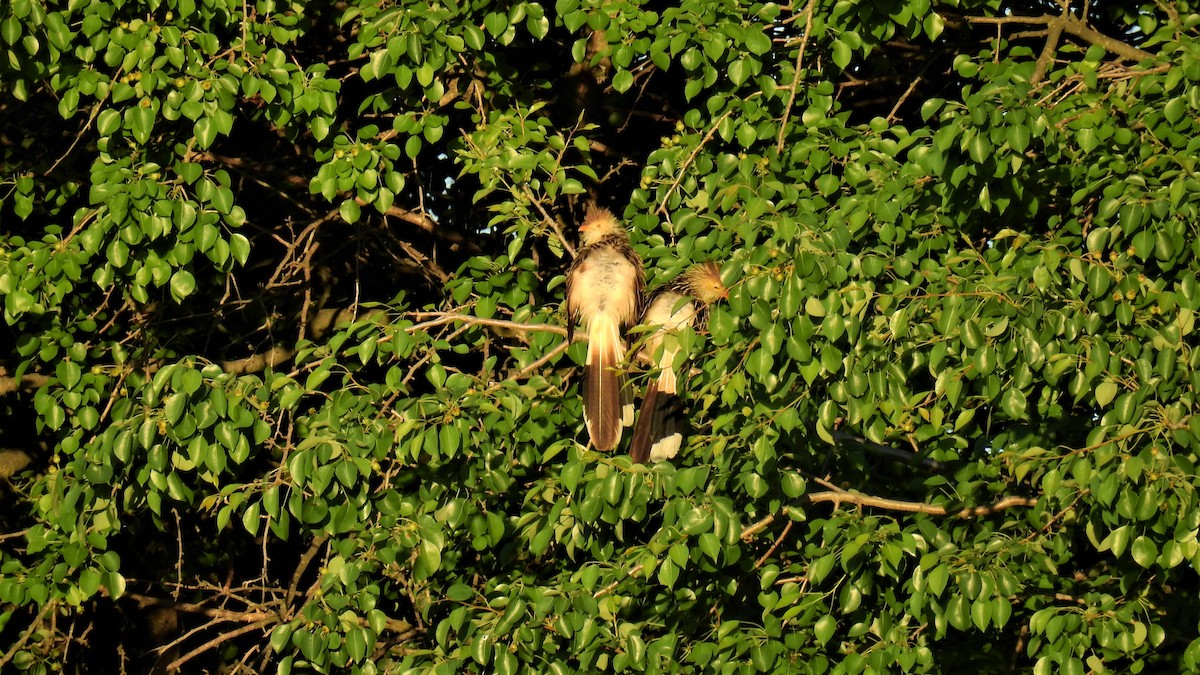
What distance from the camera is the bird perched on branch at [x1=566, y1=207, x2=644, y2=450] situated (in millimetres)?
5102

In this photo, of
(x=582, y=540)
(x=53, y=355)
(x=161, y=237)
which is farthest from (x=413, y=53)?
(x=53, y=355)

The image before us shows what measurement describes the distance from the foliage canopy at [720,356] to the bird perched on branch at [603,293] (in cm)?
15

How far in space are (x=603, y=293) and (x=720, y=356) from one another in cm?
193

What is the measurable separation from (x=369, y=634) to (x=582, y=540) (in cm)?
73

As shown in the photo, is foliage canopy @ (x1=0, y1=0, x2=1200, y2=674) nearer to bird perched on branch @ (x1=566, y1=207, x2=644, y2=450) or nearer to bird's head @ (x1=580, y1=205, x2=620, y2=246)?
bird perched on branch @ (x1=566, y1=207, x2=644, y2=450)

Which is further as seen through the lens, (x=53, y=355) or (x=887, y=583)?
(x=53, y=355)

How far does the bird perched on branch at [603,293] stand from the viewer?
16.7 feet

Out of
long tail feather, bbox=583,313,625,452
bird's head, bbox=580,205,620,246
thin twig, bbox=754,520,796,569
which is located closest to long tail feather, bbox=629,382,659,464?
long tail feather, bbox=583,313,625,452

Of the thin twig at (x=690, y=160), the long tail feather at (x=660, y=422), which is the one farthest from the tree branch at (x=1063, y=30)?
the long tail feather at (x=660, y=422)

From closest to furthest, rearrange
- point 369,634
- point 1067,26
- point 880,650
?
point 880,650 < point 369,634 < point 1067,26

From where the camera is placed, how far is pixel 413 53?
4.50 metres

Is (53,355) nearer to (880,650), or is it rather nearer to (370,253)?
(370,253)

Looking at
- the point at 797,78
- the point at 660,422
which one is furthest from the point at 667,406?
the point at 797,78

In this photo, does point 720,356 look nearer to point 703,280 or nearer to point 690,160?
point 690,160
